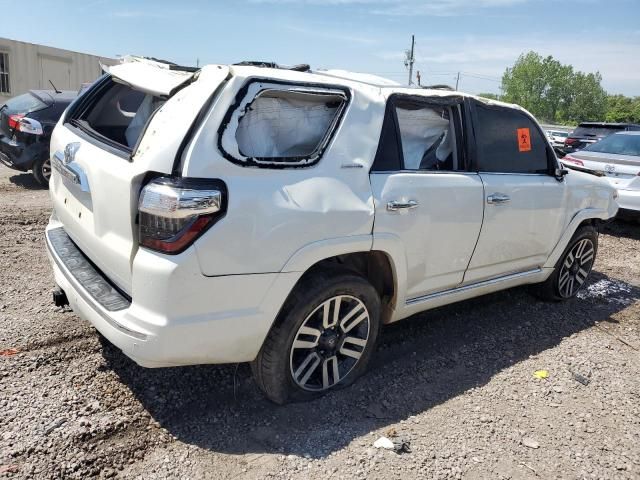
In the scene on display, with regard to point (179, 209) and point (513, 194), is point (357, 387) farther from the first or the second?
point (513, 194)

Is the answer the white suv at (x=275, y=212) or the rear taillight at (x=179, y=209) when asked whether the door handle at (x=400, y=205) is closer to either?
the white suv at (x=275, y=212)

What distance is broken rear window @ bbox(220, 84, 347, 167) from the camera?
251 centimetres

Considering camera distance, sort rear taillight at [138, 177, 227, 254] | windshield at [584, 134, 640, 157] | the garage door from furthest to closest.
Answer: the garage door < windshield at [584, 134, 640, 157] < rear taillight at [138, 177, 227, 254]

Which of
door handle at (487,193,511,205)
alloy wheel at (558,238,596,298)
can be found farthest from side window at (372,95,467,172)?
alloy wheel at (558,238,596,298)

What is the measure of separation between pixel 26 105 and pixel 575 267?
837cm

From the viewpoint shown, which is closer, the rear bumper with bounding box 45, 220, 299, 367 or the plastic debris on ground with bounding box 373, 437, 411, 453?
the rear bumper with bounding box 45, 220, 299, 367

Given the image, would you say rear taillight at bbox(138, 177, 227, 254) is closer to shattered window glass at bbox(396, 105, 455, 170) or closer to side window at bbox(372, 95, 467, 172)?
side window at bbox(372, 95, 467, 172)

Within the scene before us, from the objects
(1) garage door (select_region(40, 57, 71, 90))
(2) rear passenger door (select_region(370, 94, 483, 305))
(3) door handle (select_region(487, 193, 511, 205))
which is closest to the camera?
(2) rear passenger door (select_region(370, 94, 483, 305))

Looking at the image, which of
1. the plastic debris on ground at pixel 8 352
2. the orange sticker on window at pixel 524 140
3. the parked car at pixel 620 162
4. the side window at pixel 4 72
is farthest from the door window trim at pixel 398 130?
the side window at pixel 4 72

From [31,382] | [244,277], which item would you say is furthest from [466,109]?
[31,382]

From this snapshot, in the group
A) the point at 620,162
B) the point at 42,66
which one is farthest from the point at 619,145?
the point at 42,66

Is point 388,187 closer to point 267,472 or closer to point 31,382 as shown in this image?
point 267,472

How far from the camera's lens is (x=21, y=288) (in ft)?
13.9

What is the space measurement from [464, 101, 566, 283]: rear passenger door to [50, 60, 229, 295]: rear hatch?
6.90 ft
